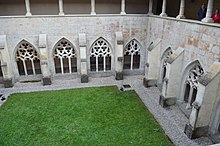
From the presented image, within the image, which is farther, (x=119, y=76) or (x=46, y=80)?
(x=119, y=76)

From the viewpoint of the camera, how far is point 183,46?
34.5 ft

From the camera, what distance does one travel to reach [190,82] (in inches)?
406

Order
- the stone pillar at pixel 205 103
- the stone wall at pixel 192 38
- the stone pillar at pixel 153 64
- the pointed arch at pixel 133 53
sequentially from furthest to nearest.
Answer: the pointed arch at pixel 133 53, the stone pillar at pixel 153 64, the stone wall at pixel 192 38, the stone pillar at pixel 205 103

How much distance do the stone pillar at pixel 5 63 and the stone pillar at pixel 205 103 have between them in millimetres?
12061

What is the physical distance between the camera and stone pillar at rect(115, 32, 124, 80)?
1440cm

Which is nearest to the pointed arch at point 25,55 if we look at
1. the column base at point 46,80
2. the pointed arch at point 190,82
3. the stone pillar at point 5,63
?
the stone pillar at point 5,63

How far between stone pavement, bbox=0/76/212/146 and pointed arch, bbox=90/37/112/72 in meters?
1.15

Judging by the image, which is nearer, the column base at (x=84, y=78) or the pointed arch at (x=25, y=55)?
the pointed arch at (x=25, y=55)

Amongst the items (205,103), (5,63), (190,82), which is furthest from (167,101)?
(5,63)

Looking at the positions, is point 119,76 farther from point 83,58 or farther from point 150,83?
point 83,58

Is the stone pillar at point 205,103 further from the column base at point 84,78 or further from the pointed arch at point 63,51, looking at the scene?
the pointed arch at point 63,51

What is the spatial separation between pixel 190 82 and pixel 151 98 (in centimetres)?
291

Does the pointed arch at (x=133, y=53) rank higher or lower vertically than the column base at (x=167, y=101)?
higher

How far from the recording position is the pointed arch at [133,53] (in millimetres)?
15555
